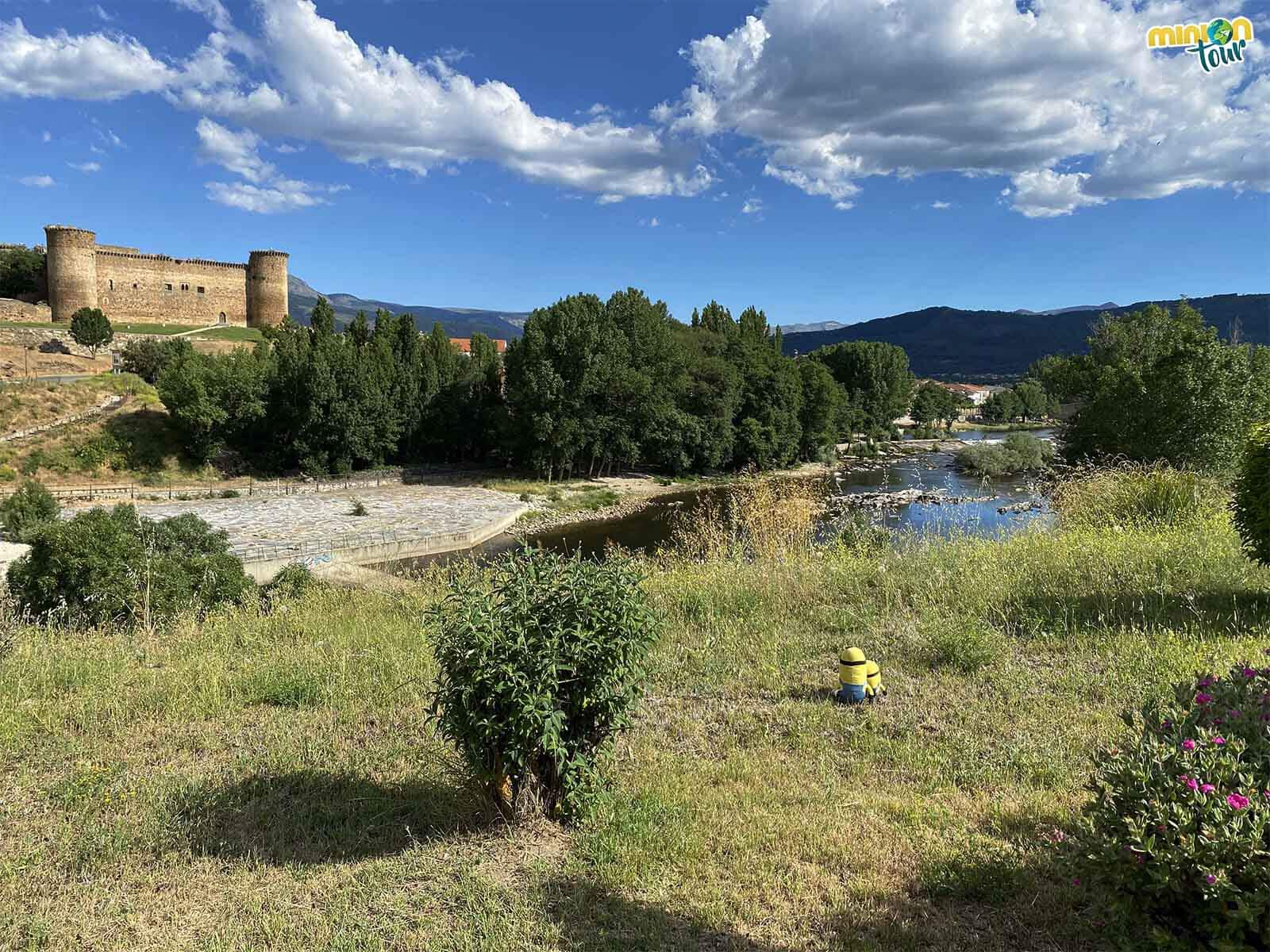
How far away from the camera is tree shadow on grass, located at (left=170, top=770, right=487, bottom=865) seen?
11.4 ft

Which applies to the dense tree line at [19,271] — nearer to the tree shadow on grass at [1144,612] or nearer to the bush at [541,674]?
the bush at [541,674]

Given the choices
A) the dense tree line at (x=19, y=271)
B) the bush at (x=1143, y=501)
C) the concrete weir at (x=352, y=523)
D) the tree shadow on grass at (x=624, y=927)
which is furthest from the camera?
the dense tree line at (x=19, y=271)

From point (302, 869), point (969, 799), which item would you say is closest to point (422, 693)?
point (302, 869)

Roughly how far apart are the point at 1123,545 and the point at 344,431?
3344cm

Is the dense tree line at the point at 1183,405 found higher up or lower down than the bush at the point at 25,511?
higher up

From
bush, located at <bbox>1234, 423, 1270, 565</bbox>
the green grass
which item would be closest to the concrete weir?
the green grass

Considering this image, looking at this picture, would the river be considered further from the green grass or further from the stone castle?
the stone castle

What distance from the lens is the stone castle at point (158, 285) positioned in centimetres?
4638

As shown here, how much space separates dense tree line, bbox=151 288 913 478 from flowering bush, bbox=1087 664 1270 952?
3383 cm

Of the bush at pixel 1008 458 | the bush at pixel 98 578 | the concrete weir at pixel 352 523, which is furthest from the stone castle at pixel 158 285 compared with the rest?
the bush at pixel 1008 458

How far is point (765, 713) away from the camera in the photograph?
5.02m

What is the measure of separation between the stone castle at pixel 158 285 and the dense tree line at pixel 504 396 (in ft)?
33.7

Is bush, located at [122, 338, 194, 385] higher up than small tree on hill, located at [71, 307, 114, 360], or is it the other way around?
small tree on hill, located at [71, 307, 114, 360]

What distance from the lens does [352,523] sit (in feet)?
87.6
